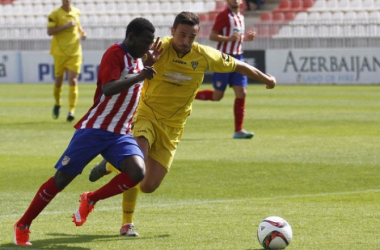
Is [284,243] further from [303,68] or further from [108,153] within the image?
[303,68]

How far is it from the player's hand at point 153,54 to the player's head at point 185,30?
28 centimetres

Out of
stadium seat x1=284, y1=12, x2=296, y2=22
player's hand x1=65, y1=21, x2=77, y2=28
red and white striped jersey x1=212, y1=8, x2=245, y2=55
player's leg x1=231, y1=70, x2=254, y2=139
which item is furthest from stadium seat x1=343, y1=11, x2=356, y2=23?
player's leg x1=231, y1=70, x2=254, y2=139

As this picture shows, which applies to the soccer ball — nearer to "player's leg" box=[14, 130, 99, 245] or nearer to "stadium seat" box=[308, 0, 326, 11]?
"player's leg" box=[14, 130, 99, 245]

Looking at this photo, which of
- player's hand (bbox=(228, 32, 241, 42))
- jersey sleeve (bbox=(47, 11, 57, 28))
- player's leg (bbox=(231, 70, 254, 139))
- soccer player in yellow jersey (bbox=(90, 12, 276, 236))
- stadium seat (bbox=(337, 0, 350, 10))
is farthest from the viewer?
stadium seat (bbox=(337, 0, 350, 10))

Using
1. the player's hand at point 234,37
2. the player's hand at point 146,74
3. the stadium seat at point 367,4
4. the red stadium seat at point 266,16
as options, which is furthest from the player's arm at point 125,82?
the stadium seat at point 367,4

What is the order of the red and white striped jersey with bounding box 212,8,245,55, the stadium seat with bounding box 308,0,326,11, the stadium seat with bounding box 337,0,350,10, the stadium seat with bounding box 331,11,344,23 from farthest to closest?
the stadium seat with bounding box 308,0,326,11
the stadium seat with bounding box 337,0,350,10
the stadium seat with bounding box 331,11,344,23
the red and white striped jersey with bounding box 212,8,245,55

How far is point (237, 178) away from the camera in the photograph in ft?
34.3

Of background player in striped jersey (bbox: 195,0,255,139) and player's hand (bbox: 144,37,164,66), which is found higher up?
player's hand (bbox: 144,37,164,66)

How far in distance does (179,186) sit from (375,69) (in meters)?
18.6

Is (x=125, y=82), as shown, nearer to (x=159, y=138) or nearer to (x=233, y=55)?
(x=159, y=138)

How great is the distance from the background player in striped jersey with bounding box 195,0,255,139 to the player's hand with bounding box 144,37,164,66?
7.24 metres

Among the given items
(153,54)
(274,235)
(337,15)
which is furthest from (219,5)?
(274,235)

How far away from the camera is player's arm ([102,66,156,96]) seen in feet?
21.3

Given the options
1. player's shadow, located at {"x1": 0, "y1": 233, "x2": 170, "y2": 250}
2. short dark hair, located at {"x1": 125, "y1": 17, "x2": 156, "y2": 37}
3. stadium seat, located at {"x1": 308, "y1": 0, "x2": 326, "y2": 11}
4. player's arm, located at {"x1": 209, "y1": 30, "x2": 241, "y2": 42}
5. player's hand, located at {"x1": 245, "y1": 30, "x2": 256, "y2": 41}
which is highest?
short dark hair, located at {"x1": 125, "y1": 17, "x2": 156, "y2": 37}
